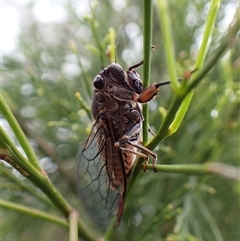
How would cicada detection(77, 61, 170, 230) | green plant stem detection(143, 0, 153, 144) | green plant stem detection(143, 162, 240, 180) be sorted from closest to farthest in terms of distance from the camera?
green plant stem detection(143, 162, 240, 180) < green plant stem detection(143, 0, 153, 144) < cicada detection(77, 61, 170, 230)

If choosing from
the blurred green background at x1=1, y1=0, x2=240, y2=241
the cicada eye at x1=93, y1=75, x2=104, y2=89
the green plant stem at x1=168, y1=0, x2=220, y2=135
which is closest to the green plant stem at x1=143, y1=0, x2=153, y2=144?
the green plant stem at x1=168, y1=0, x2=220, y2=135

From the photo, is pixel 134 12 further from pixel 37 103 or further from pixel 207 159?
pixel 207 159

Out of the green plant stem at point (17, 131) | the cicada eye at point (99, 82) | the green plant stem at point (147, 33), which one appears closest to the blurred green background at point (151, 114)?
the cicada eye at point (99, 82)

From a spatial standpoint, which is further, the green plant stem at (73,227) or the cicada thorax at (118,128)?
the cicada thorax at (118,128)

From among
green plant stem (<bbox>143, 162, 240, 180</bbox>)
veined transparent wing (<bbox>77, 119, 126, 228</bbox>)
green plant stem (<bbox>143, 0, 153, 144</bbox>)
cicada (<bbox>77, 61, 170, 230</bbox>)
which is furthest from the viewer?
veined transparent wing (<bbox>77, 119, 126, 228</bbox>)

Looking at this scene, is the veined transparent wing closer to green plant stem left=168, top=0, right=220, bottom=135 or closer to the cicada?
the cicada

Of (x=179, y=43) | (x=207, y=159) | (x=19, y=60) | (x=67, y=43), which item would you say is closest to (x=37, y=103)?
(x=19, y=60)

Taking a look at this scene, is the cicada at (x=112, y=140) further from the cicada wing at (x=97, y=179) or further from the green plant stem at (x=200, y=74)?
the green plant stem at (x=200, y=74)
